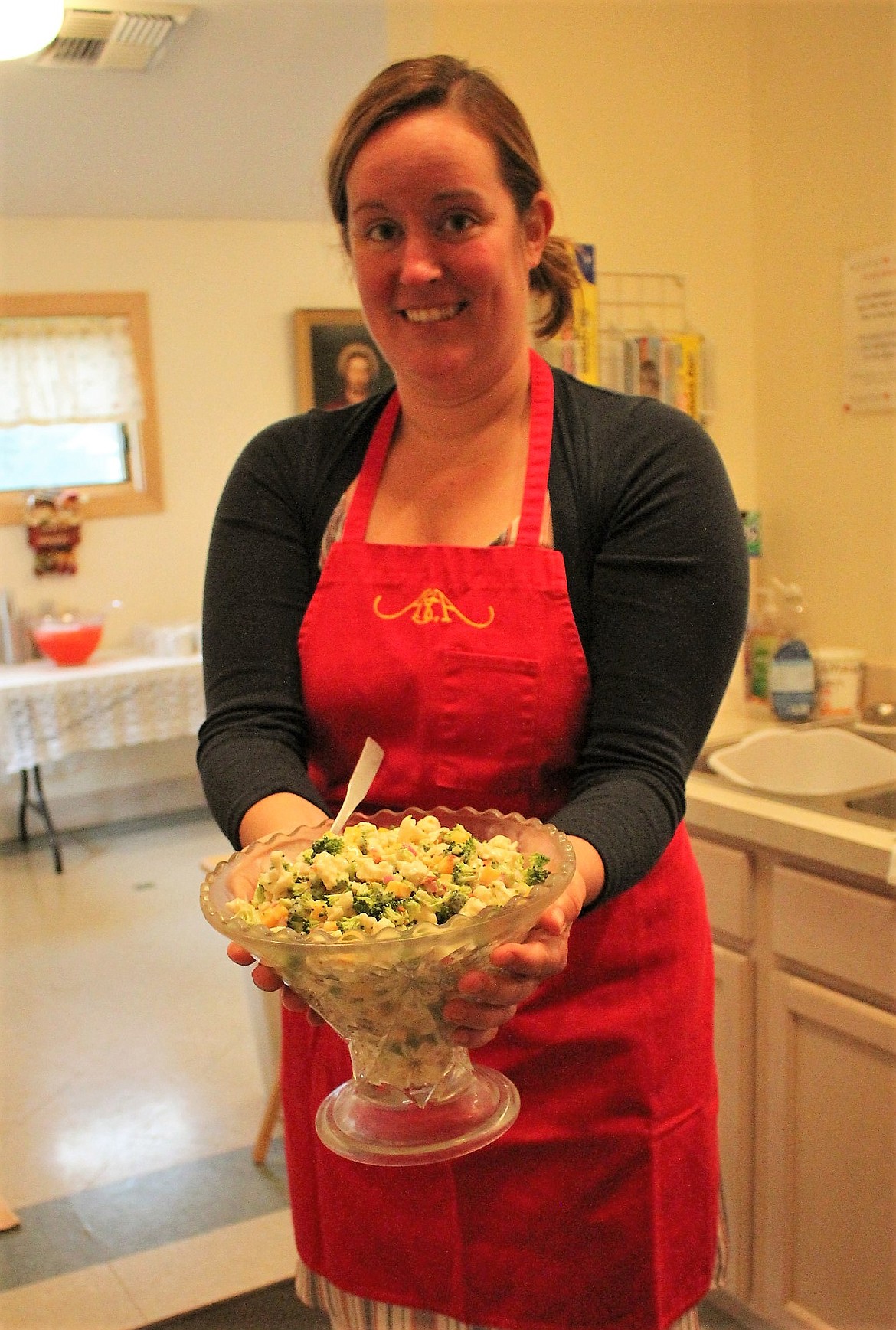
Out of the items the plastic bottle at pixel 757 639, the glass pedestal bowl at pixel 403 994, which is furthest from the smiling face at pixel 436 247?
the plastic bottle at pixel 757 639

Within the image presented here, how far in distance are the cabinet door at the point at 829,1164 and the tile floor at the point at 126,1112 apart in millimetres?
228

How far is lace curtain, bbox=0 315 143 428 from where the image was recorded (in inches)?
201

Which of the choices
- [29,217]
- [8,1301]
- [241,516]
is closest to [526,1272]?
[241,516]

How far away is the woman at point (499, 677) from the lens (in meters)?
1.05

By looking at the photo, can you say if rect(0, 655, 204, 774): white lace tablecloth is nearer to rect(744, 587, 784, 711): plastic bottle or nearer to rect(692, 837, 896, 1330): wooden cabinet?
rect(744, 587, 784, 711): plastic bottle

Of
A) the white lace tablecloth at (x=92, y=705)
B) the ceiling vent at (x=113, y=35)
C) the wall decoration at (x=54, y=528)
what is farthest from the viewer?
the wall decoration at (x=54, y=528)

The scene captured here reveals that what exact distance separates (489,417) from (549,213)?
20 cm

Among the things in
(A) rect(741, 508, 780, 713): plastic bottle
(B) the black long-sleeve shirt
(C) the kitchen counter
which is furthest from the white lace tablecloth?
(B) the black long-sleeve shirt

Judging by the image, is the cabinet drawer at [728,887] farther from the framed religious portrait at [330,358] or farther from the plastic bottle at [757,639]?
the framed religious portrait at [330,358]

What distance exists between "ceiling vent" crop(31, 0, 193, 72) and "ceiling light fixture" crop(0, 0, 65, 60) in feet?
6.31

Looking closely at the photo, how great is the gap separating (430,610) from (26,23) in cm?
123

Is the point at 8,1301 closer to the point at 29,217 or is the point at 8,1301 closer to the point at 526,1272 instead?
the point at 526,1272

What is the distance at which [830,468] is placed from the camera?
232cm

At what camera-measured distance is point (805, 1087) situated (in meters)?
1.76
